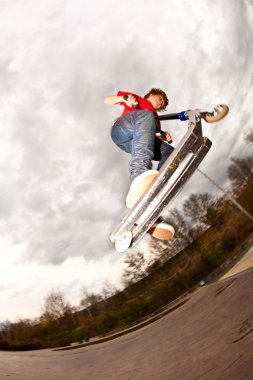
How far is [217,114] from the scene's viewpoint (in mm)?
2957

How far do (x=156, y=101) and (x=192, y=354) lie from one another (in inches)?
145

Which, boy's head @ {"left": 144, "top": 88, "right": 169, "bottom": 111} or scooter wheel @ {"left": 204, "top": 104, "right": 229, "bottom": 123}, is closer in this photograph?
scooter wheel @ {"left": 204, "top": 104, "right": 229, "bottom": 123}

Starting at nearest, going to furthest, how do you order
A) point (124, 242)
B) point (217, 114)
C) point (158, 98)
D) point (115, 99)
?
point (124, 242) → point (217, 114) → point (115, 99) → point (158, 98)

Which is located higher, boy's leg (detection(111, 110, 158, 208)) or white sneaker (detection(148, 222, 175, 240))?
boy's leg (detection(111, 110, 158, 208))

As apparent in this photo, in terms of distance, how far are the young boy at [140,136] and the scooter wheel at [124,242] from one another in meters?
0.38

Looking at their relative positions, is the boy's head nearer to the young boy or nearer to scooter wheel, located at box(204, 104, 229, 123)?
the young boy

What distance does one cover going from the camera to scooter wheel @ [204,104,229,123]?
2914 mm

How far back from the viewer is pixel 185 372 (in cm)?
322

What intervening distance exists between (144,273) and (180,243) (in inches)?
125

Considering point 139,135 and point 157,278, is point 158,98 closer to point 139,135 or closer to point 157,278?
point 139,135

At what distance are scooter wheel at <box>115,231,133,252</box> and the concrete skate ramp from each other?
1.69m

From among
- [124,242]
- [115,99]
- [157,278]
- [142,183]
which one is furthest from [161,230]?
[157,278]

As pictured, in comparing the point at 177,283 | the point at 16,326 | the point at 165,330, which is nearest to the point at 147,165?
the point at 165,330

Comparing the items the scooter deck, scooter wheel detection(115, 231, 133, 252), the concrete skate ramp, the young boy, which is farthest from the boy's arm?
the concrete skate ramp
